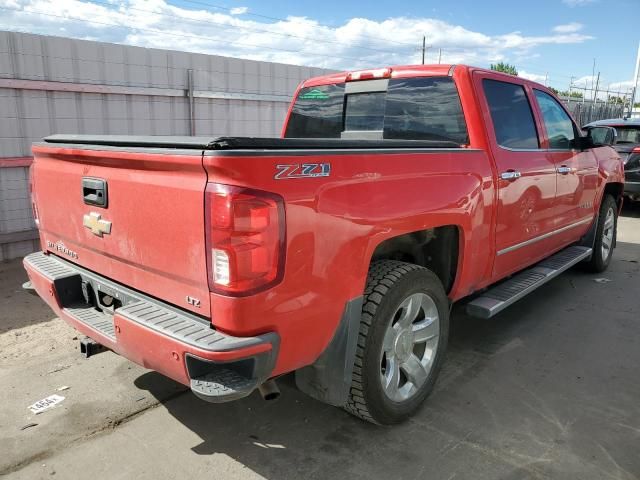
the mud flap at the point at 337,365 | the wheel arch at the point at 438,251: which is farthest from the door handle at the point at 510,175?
the mud flap at the point at 337,365

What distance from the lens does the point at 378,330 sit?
267 cm

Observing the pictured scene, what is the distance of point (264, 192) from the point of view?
80.7 inches

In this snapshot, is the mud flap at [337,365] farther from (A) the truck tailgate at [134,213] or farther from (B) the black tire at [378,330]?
(A) the truck tailgate at [134,213]

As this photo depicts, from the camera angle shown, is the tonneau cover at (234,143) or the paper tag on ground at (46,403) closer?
the tonneau cover at (234,143)

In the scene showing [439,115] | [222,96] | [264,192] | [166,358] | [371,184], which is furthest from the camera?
[222,96]

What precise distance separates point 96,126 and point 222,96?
7.22 ft

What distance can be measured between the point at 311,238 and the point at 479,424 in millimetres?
1656

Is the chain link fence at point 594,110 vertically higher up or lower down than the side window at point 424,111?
higher up

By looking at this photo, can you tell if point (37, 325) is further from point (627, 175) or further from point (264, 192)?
point (627, 175)

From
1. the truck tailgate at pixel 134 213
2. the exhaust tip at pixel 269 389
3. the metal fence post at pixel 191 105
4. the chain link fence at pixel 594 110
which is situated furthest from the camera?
the chain link fence at pixel 594 110

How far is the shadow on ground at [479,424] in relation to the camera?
8.78 feet

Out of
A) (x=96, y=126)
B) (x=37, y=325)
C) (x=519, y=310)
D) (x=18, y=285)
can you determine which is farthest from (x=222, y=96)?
(x=519, y=310)

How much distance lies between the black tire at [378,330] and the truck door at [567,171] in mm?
2221

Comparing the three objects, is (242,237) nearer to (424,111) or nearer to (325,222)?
(325,222)
